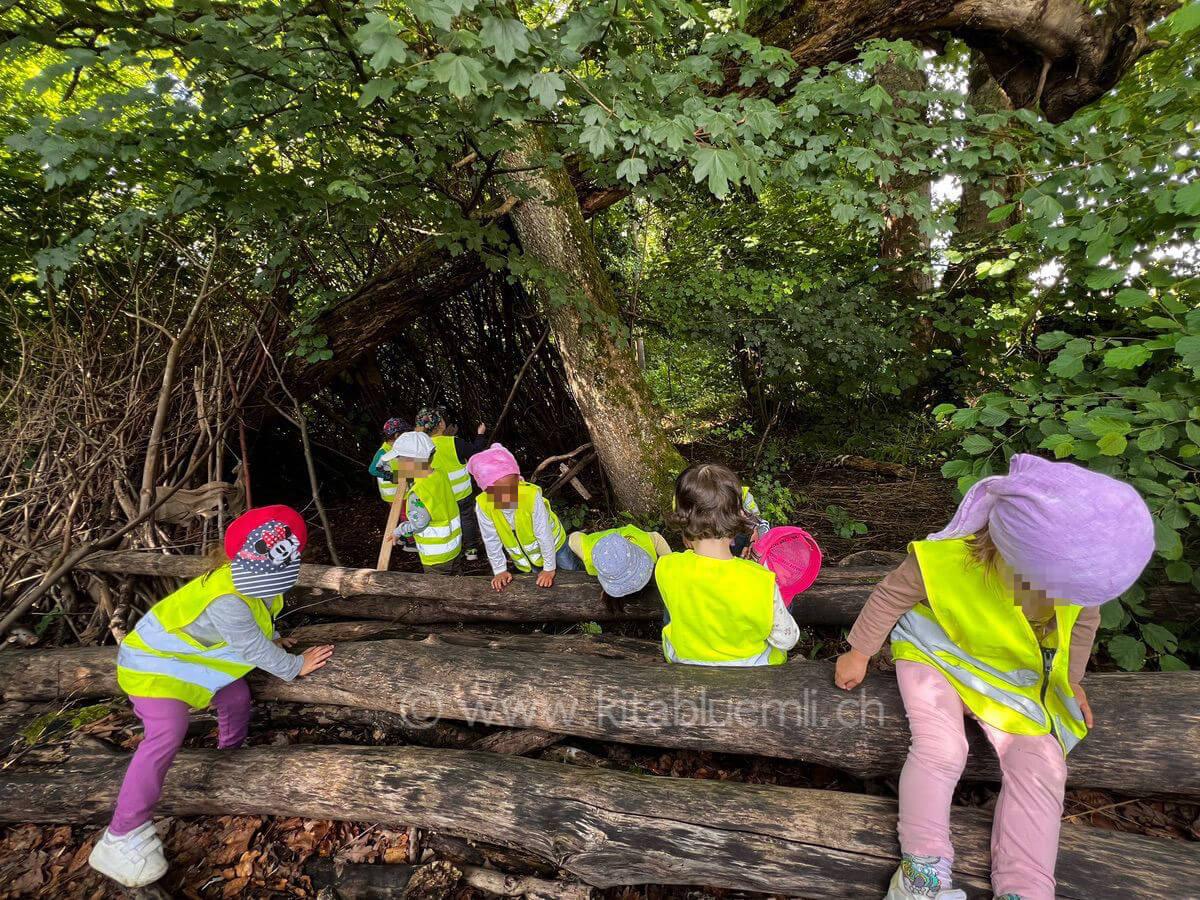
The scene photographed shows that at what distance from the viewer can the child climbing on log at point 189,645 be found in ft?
6.61

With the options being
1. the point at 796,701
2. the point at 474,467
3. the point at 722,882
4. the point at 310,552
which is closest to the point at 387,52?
the point at 474,467

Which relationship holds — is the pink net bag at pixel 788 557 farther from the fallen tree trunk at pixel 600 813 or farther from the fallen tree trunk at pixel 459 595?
the fallen tree trunk at pixel 600 813

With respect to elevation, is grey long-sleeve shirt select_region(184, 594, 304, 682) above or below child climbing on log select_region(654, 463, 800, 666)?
below

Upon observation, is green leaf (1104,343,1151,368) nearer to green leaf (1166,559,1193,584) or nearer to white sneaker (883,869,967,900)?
green leaf (1166,559,1193,584)

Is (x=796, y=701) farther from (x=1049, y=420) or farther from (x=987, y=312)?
(x=987, y=312)

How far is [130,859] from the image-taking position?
6.33ft

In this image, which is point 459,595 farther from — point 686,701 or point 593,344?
point 593,344

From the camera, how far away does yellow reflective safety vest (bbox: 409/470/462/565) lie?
4.01m

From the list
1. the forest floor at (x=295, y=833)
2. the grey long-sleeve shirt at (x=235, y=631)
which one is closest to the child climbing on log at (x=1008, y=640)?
the forest floor at (x=295, y=833)

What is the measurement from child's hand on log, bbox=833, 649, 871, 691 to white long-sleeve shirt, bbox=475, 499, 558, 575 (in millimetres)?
1843

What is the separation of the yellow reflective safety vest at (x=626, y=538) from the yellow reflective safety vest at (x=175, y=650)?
1775 millimetres

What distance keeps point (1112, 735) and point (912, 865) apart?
1028 mm

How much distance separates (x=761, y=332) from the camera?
4.82m

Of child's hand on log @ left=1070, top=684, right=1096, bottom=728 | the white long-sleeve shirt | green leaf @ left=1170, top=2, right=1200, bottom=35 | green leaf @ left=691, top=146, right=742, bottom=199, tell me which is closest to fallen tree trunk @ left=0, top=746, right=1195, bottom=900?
child's hand on log @ left=1070, top=684, right=1096, bottom=728
